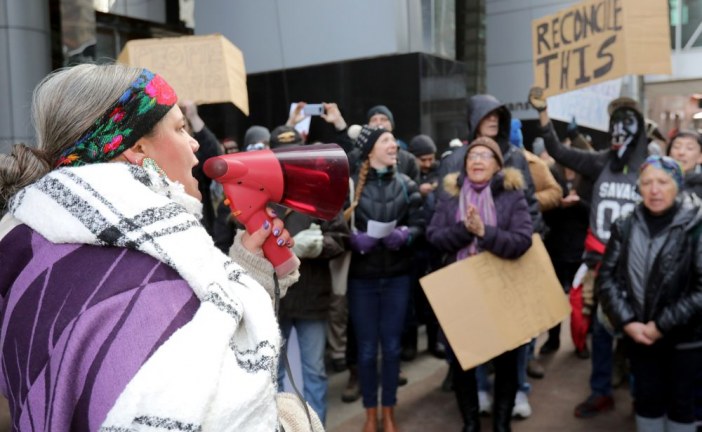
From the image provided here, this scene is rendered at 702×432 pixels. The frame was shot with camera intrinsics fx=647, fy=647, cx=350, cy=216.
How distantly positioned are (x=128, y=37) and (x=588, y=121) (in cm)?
732

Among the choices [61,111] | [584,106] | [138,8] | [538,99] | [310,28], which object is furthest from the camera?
[584,106]

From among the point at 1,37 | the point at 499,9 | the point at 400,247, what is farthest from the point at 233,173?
the point at 499,9

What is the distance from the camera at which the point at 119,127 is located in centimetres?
128

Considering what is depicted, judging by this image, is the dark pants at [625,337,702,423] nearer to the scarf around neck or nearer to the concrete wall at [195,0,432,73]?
the scarf around neck

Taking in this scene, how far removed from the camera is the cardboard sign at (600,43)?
475 cm

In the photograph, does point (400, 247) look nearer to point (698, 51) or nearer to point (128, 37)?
point (128, 37)

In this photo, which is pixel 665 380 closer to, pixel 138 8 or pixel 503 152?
pixel 503 152

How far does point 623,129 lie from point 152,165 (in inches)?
173

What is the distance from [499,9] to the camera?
1388 centimetres

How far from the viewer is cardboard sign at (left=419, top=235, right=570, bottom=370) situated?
3.87m

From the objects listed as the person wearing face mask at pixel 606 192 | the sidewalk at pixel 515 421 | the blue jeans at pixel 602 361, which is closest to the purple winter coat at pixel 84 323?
the sidewalk at pixel 515 421

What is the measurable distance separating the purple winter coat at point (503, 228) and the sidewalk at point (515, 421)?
4.17ft

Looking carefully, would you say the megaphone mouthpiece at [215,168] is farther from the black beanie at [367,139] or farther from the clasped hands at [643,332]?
the clasped hands at [643,332]

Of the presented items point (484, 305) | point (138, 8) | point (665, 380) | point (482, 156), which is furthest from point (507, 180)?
point (138, 8)
